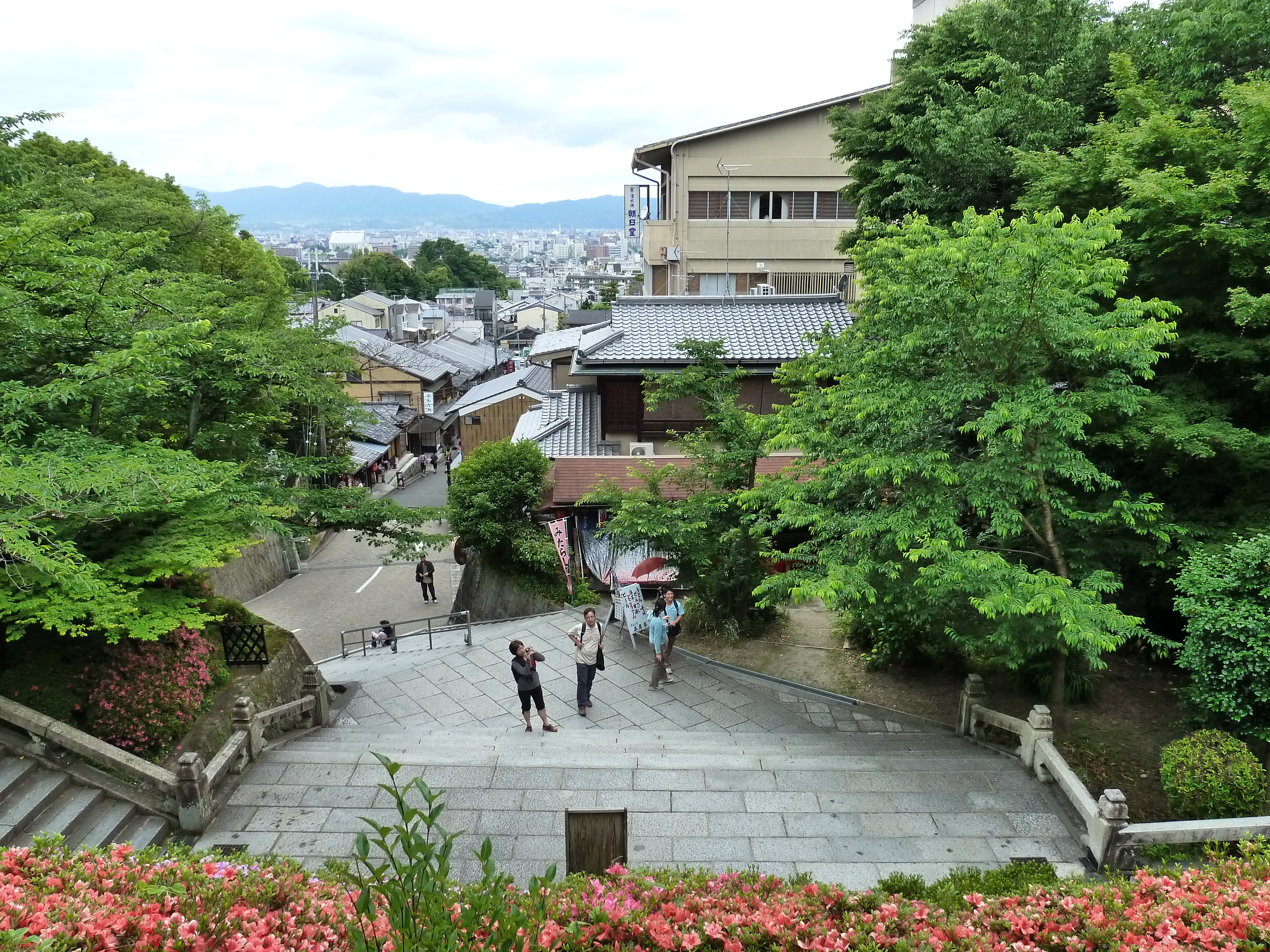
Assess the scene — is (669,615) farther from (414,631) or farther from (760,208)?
(760,208)

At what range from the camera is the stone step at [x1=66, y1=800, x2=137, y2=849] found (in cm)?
963

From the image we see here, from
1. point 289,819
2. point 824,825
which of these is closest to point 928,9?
point 824,825

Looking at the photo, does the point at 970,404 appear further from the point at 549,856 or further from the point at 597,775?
the point at 549,856

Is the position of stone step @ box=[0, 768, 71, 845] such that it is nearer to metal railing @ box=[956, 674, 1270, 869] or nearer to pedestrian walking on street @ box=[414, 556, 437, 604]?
metal railing @ box=[956, 674, 1270, 869]

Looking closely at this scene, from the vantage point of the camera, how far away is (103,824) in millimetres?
9938

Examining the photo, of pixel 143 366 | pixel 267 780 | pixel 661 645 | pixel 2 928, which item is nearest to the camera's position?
pixel 2 928

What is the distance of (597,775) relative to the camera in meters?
11.4

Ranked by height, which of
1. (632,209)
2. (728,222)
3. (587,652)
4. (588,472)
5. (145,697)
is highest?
(632,209)

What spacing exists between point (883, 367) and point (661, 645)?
6.26 metres

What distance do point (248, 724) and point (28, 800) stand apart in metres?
2.58

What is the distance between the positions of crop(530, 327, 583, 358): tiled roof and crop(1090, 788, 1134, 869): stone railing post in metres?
25.3

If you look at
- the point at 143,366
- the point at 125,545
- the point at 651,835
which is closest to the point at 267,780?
the point at 125,545

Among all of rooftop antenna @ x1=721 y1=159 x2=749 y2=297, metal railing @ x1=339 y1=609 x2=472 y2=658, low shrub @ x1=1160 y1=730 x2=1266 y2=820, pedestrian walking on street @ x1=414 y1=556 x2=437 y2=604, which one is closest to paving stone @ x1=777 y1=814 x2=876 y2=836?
low shrub @ x1=1160 y1=730 x2=1266 y2=820

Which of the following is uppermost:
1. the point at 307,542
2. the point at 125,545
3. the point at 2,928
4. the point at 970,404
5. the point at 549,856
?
the point at 970,404
